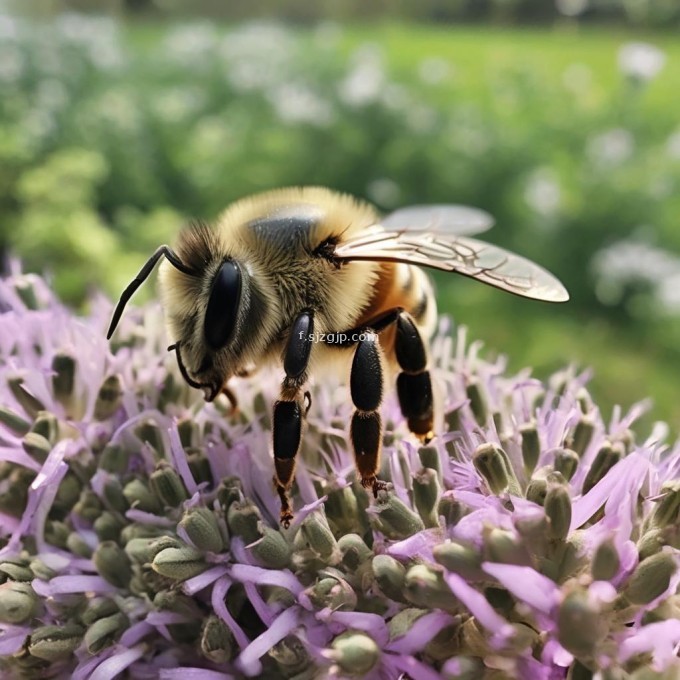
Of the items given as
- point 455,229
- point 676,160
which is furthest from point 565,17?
point 455,229

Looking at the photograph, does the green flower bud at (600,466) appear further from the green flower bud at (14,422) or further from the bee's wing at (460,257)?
the green flower bud at (14,422)

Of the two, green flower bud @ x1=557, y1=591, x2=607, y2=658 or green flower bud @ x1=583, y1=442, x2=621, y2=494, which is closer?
green flower bud @ x1=557, y1=591, x2=607, y2=658

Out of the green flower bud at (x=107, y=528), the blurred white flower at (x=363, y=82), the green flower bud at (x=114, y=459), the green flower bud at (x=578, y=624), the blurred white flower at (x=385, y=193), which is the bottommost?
the blurred white flower at (x=385, y=193)

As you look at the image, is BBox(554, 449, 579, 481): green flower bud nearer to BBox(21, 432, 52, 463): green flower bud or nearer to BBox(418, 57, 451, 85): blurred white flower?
BBox(21, 432, 52, 463): green flower bud

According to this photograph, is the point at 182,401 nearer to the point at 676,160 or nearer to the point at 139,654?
the point at 139,654

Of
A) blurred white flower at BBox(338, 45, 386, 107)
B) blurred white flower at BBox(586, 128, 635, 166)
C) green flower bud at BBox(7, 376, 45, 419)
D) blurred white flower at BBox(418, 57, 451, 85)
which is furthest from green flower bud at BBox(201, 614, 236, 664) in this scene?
blurred white flower at BBox(418, 57, 451, 85)

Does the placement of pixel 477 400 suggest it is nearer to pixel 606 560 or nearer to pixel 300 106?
pixel 606 560

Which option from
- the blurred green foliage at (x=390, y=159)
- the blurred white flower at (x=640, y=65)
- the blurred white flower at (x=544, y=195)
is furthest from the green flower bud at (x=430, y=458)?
the blurred white flower at (x=640, y=65)
